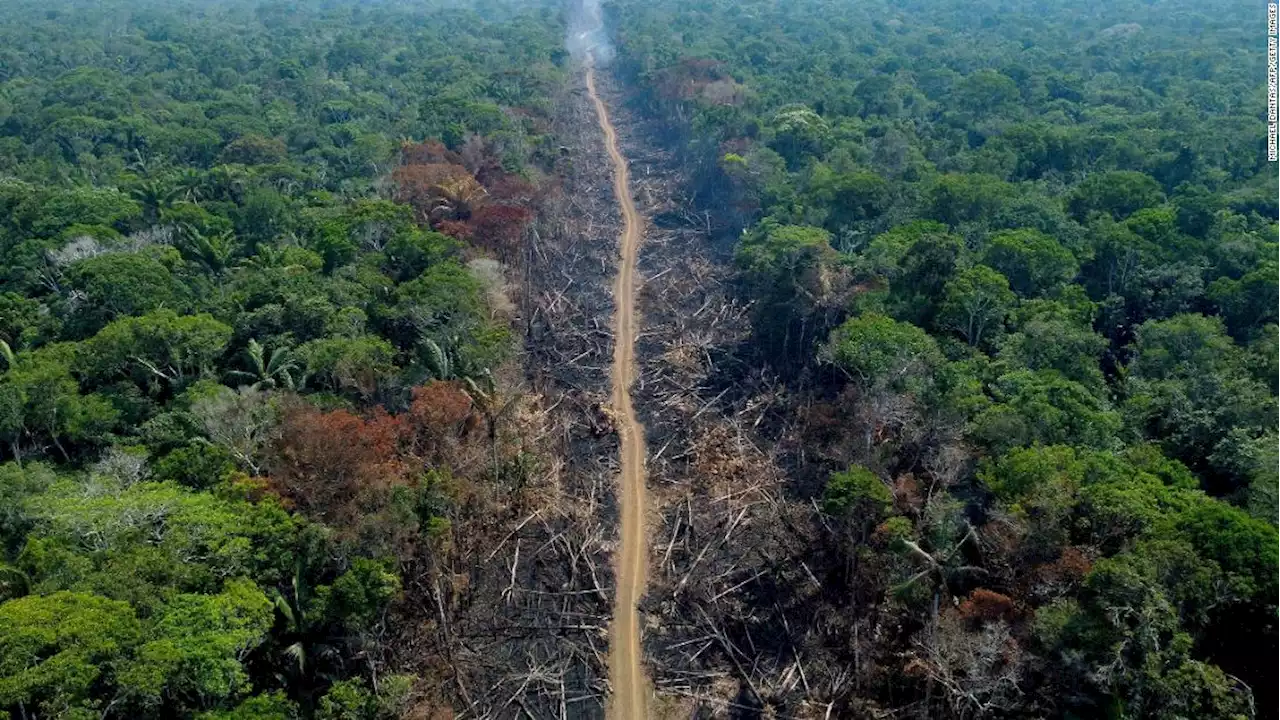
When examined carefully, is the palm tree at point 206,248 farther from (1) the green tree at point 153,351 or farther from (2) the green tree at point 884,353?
(2) the green tree at point 884,353

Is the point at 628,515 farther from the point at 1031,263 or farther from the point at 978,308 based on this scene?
the point at 1031,263

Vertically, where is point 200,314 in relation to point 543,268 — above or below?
above

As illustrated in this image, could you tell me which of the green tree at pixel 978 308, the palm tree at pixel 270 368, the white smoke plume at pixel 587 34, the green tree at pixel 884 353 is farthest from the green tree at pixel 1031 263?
the white smoke plume at pixel 587 34

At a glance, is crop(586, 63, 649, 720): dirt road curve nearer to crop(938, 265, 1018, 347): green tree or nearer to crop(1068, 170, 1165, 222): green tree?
crop(938, 265, 1018, 347): green tree

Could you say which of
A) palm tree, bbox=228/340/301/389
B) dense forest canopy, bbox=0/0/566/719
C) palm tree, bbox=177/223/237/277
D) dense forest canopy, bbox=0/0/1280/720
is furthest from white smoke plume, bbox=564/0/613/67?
palm tree, bbox=228/340/301/389

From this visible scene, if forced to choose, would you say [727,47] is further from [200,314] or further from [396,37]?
[200,314]

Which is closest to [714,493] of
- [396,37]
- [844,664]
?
[844,664]

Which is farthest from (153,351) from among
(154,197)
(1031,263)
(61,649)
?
(1031,263)
